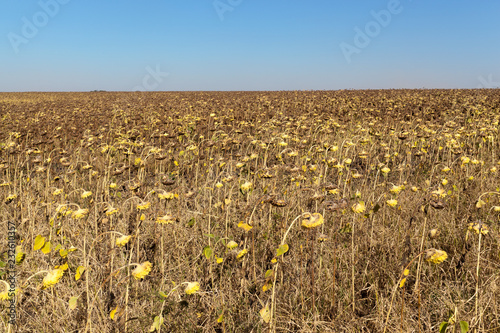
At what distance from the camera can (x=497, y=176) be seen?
4332mm

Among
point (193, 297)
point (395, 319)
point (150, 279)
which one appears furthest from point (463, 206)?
point (150, 279)

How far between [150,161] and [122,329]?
4.67 meters

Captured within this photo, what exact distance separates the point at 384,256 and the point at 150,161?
15.8ft

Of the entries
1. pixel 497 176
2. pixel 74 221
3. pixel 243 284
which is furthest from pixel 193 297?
pixel 497 176

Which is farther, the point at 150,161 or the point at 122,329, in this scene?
the point at 150,161

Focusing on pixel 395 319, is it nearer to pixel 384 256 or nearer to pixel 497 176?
pixel 384 256

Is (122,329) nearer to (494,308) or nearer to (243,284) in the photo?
(243,284)

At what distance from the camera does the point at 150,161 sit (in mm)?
6219

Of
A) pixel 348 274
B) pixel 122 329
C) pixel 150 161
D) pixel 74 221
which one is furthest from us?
pixel 150 161

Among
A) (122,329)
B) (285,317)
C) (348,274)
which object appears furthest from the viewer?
(348,274)

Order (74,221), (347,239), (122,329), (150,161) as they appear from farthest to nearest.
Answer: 1. (150,161)
2. (74,221)
3. (347,239)
4. (122,329)

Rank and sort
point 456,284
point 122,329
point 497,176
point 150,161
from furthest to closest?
1. point 150,161
2. point 497,176
3. point 456,284
4. point 122,329

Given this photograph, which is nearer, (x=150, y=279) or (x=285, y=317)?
(x=285, y=317)

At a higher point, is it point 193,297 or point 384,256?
point 384,256
